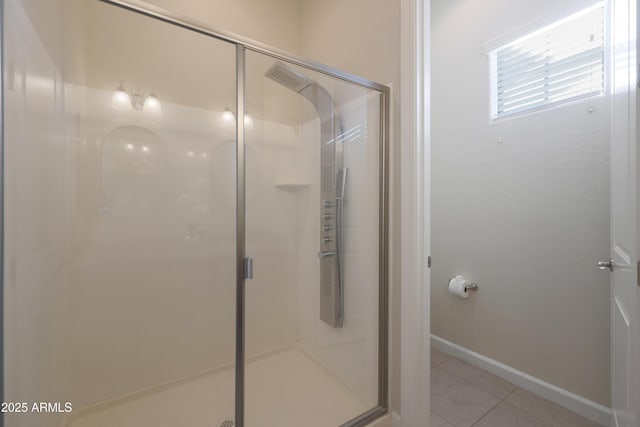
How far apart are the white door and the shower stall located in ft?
2.81

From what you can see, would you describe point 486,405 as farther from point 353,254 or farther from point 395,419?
point 353,254

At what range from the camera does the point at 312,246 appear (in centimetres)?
164

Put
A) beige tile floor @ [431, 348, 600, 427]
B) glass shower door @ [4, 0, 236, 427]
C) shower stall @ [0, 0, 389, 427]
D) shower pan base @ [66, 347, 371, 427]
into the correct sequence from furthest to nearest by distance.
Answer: beige tile floor @ [431, 348, 600, 427] < shower pan base @ [66, 347, 371, 427] < shower stall @ [0, 0, 389, 427] < glass shower door @ [4, 0, 236, 427]


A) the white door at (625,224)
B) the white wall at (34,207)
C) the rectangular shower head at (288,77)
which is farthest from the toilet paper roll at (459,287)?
the white wall at (34,207)

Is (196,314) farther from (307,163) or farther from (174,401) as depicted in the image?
(307,163)

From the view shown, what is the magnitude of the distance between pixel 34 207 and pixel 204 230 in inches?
31.5

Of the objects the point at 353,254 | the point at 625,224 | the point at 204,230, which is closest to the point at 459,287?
the point at 353,254

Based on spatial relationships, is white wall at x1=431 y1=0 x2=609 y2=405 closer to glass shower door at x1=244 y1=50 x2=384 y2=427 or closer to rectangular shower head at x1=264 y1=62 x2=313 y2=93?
glass shower door at x1=244 y1=50 x2=384 y2=427

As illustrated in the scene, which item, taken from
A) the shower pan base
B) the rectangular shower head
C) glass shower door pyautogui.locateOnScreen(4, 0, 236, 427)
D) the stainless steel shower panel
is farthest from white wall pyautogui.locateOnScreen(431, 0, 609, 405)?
glass shower door pyautogui.locateOnScreen(4, 0, 236, 427)

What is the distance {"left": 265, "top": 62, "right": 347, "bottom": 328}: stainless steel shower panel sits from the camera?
4.96 ft

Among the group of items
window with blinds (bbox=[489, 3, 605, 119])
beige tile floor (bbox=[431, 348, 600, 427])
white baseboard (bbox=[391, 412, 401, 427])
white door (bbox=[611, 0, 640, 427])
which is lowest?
beige tile floor (bbox=[431, 348, 600, 427])

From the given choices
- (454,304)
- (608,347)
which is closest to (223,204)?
(454,304)

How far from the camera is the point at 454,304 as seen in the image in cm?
203

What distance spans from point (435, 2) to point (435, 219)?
1.68 meters
